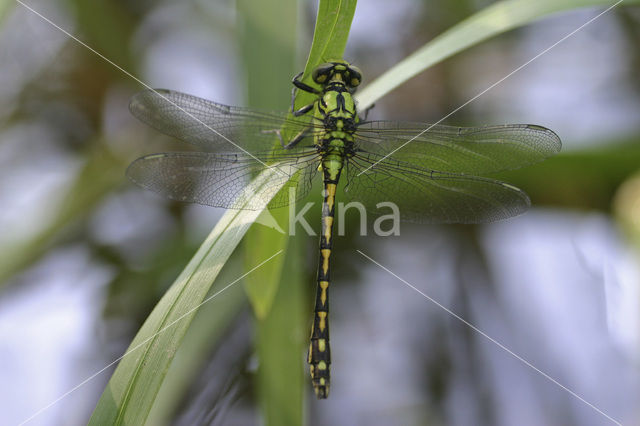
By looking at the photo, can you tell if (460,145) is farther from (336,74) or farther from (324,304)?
(324,304)

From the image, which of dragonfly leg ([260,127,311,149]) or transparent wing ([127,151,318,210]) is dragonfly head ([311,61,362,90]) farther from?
transparent wing ([127,151,318,210])

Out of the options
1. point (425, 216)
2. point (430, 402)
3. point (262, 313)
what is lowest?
point (430, 402)

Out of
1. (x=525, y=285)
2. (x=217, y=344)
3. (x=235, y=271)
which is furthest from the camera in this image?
(x=525, y=285)

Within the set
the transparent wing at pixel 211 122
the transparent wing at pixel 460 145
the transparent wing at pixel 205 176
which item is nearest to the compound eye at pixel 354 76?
the transparent wing at pixel 460 145


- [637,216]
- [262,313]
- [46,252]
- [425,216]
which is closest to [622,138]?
[637,216]

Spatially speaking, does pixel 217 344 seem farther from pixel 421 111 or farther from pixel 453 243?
pixel 421 111

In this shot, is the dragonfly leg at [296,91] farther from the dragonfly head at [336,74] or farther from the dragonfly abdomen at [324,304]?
the dragonfly abdomen at [324,304]
